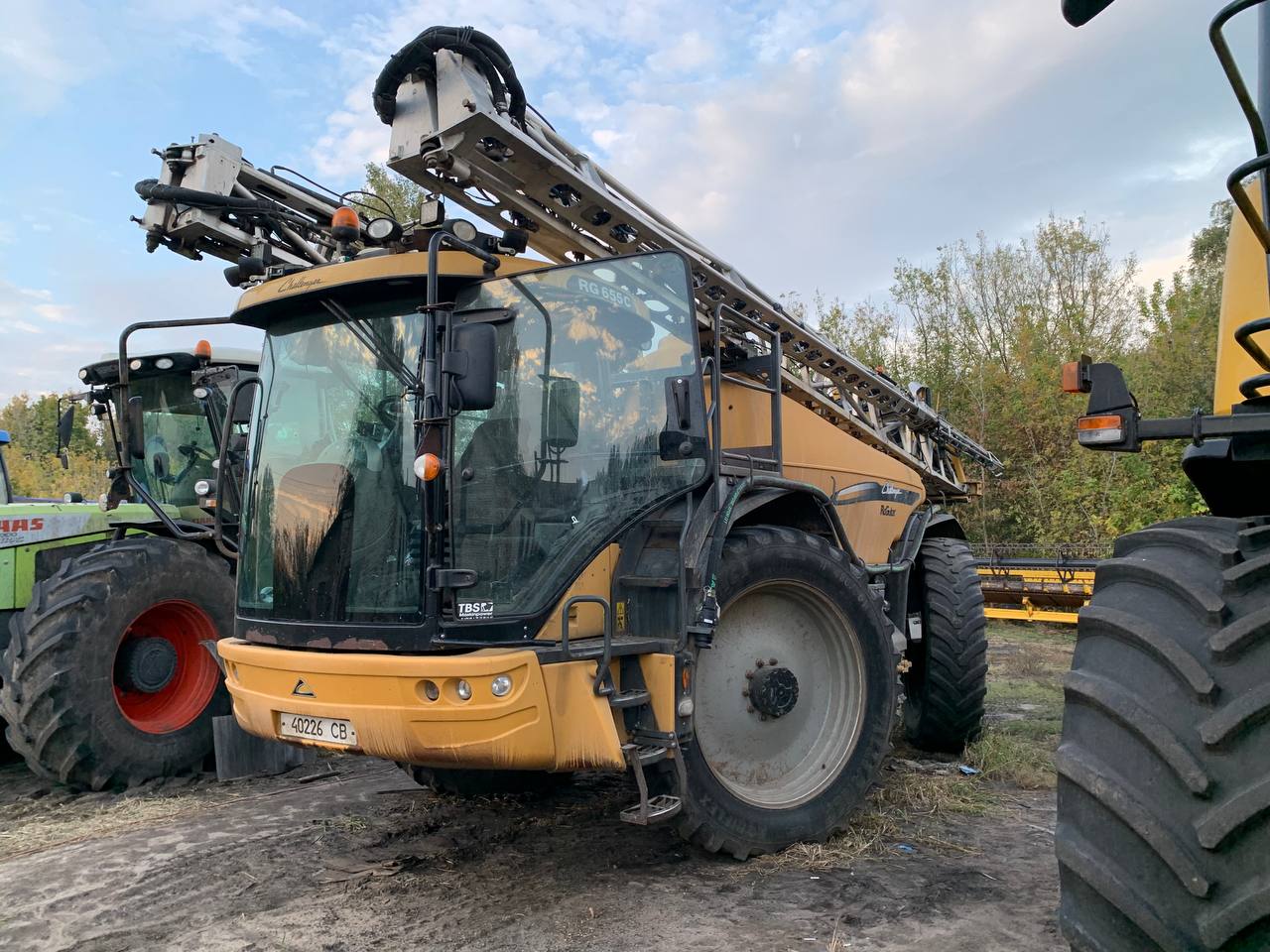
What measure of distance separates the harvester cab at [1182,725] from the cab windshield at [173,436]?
659 cm

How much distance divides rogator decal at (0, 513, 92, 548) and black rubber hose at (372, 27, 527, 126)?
400 cm

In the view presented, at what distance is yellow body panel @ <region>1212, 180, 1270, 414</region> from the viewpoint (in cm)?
248

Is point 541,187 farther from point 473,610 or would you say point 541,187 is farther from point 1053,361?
point 1053,361

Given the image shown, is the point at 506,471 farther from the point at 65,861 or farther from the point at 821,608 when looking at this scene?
the point at 65,861

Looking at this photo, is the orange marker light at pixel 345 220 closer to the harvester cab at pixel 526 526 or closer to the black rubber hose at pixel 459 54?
the harvester cab at pixel 526 526

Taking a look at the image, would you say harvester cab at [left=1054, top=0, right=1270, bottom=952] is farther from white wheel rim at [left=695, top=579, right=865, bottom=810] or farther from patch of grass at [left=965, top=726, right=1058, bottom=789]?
patch of grass at [left=965, top=726, right=1058, bottom=789]

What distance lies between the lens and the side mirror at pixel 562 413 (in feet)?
12.4

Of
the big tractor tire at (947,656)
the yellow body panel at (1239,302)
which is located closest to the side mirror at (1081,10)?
the yellow body panel at (1239,302)

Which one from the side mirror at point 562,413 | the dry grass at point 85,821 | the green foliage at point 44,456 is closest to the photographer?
the side mirror at point 562,413

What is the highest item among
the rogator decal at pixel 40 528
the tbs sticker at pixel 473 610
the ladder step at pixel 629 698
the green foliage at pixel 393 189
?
the green foliage at pixel 393 189

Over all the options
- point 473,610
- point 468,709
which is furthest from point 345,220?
point 468,709

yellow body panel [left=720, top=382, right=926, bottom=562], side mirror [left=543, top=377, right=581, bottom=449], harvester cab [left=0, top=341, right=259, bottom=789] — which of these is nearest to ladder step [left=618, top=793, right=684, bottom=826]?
side mirror [left=543, top=377, right=581, bottom=449]

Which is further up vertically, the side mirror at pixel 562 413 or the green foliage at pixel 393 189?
the green foliage at pixel 393 189

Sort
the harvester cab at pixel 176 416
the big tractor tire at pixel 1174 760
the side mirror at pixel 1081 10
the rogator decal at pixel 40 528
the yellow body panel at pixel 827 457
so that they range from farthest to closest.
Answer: the harvester cab at pixel 176 416, the rogator decal at pixel 40 528, the yellow body panel at pixel 827 457, the side mirror at pixel 1081 10, the big tractor tire at pixel 1174 760
